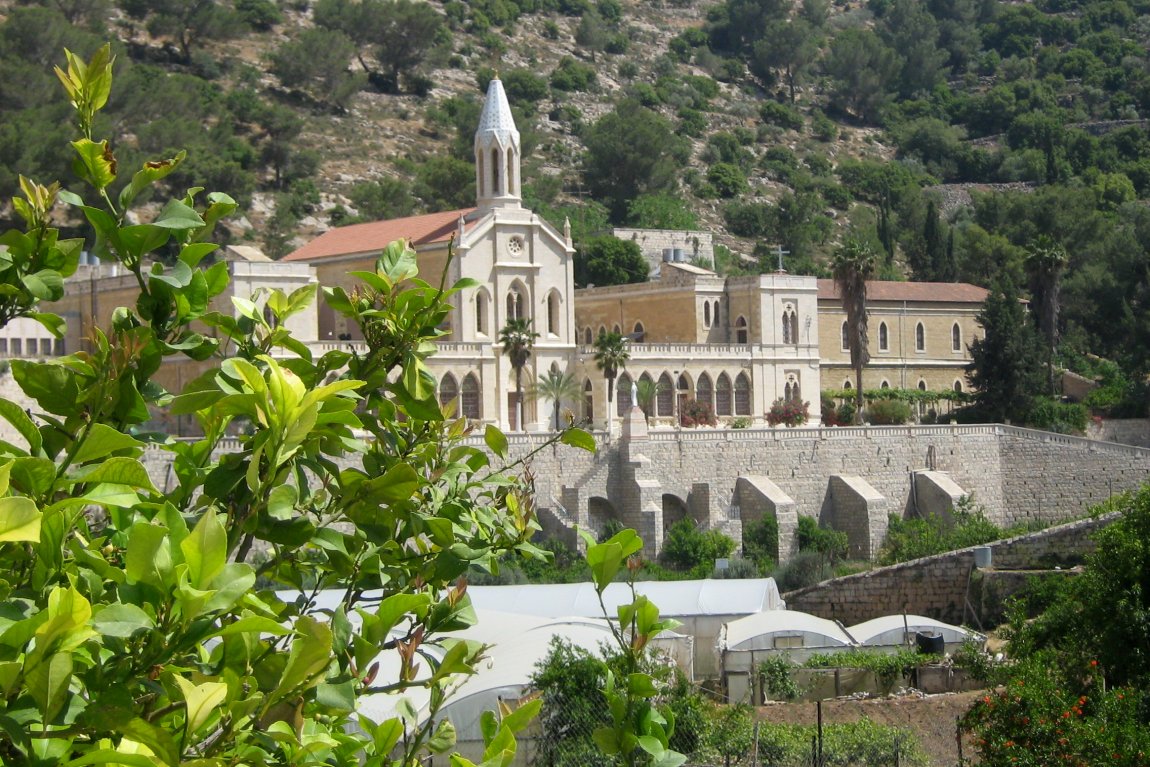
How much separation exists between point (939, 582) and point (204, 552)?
30.3m

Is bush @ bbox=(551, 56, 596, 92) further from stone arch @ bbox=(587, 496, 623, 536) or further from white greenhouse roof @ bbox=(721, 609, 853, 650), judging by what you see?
white greenhouse roof @ bbox=(721, 609, 853, 650)

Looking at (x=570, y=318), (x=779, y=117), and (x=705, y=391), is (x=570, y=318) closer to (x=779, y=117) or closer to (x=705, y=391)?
(x=705, y=391)

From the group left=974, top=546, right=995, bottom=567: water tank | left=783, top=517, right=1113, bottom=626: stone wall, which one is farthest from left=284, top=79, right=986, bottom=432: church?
left=974, top=546, right=995, bottom=567: water tank

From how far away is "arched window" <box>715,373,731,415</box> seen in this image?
184 ft

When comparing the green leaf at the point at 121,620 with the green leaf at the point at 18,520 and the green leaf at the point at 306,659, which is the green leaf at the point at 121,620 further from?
the green leaf at the point at 306,659

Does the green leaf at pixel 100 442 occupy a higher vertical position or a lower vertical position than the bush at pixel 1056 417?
lower

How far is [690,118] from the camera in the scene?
11544 centimetres

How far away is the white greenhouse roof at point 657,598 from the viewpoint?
28094 millimetres

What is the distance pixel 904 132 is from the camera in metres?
120

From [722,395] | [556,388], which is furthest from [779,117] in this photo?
[556,388]

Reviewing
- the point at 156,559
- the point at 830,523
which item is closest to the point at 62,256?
the point at 156,559

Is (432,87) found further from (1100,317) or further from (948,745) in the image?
(948,745)

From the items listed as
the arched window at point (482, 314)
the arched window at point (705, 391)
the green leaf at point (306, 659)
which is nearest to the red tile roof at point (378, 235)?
the arched window at point (482, 314)

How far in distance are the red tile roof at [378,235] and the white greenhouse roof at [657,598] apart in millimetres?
24720
